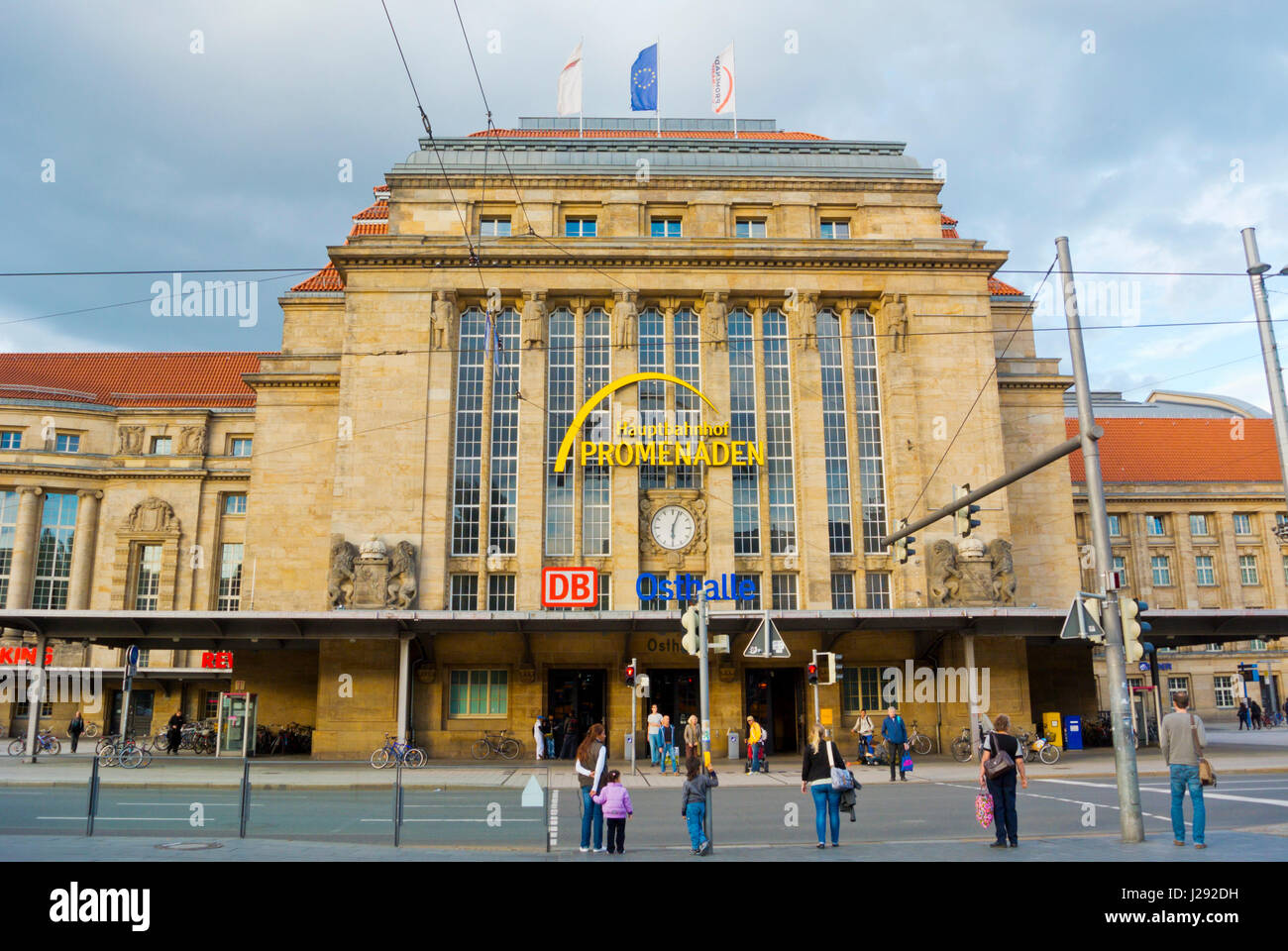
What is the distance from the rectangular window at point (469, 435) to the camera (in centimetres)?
3716

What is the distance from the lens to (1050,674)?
4294 centimetres

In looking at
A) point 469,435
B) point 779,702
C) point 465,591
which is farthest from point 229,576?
point 779,702

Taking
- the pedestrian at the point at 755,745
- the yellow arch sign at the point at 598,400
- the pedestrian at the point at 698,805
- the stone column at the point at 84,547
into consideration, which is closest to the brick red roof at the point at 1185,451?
the yellow arch sign at the point at 598,400

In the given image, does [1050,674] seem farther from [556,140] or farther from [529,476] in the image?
[556,140]

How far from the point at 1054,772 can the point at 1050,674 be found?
16.6m

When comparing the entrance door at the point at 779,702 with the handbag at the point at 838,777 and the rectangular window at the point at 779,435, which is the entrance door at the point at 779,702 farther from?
the handbag at the point at 838,777

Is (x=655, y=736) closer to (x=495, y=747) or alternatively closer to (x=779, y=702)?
(x=495, y=747)

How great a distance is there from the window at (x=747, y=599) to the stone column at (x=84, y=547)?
42.4m

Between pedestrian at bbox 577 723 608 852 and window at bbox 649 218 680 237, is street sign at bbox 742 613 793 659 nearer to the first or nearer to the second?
pedestrian at bbox 577 723 608 852

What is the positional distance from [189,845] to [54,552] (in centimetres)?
5238

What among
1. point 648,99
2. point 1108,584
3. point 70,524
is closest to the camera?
point 1108,584

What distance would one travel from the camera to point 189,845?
1374 centimetres

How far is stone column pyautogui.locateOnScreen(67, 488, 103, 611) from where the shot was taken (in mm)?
57250
